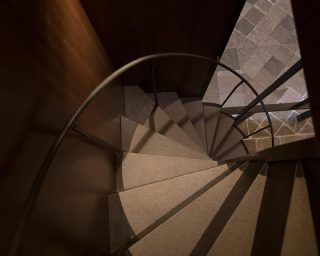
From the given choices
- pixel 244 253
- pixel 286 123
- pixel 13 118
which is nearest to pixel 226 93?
pixel 286 123

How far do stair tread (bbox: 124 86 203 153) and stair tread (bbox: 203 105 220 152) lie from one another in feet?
1.40

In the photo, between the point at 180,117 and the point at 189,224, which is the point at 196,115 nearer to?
the point at 180,117

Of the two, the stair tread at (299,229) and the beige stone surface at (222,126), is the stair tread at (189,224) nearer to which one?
the stair tread at (299,229)

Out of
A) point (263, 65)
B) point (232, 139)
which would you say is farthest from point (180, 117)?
point (263, 65)

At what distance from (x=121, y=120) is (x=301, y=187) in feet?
5.53

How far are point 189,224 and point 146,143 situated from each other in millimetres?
1059

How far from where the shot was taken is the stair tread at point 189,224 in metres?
1.67

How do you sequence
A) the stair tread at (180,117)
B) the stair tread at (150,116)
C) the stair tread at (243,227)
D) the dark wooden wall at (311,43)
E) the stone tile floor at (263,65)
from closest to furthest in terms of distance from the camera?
the dark wooden wall at (311,43) → the stair tread at (243,227) → the stair tread at (150,116) → the stair tread at (180,117) → the stone tile floor at (263,65)

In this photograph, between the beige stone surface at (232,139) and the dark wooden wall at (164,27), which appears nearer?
the dark wooden wall at (164,27)

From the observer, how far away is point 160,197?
1.90 meters

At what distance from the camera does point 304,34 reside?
2.96ft

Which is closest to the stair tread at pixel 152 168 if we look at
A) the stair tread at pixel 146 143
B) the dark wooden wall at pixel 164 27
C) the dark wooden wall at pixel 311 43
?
the stair tread at pixel 146 143

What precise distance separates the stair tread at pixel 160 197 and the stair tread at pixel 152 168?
0.28 metres

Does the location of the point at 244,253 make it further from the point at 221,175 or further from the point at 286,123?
the point at 286,123
